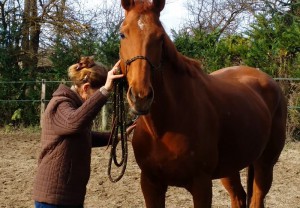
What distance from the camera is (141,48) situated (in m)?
2.55

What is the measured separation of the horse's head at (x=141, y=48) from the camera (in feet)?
7.97

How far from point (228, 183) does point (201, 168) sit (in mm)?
1533

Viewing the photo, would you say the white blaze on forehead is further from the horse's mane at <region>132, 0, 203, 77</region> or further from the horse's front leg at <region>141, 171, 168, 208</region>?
the horse's front leg at <region>141, 171, 168, 208</region>

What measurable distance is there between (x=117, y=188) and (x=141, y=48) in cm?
342

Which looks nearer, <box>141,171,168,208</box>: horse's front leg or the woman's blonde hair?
the woman's blonde hair

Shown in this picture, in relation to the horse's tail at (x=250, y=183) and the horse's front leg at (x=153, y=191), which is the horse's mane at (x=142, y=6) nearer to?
the horse's front leg at (x=153, y=191)

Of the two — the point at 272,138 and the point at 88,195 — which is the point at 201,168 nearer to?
the point at 272,138

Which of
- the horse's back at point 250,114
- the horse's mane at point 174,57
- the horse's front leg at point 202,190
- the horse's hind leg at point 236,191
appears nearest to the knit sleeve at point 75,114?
the horse's mane at point 174,57

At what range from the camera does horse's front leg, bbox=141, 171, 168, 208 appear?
3.20 metres

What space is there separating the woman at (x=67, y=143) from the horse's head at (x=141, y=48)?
0.23 m

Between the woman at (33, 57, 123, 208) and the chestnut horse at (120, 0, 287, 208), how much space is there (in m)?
0.29

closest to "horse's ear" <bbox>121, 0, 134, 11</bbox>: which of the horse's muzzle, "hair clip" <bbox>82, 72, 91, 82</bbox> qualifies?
"hair clip" <bbox>82, 72, 91, 82</bbox>

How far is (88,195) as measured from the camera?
5.46 m

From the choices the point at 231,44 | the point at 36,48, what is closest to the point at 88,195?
the point at 231,44
